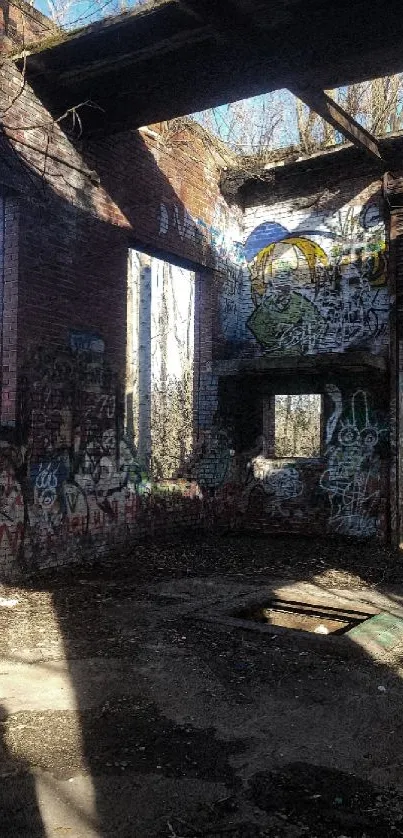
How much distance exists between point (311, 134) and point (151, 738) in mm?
9881

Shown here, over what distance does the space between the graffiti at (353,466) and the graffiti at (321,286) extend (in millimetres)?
899

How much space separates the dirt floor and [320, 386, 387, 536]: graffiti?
2580mm

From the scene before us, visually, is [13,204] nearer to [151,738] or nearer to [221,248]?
[221,248]

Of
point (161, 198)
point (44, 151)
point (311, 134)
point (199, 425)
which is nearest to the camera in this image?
point (44, 151)

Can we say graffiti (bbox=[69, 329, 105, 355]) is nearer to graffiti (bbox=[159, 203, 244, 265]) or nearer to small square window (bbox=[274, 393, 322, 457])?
graffiti (bbox=[159, 203, 244, 265])

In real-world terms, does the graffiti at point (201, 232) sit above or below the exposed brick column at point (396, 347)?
above

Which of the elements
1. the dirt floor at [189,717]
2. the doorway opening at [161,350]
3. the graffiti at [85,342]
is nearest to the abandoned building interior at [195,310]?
the graffiti at [85,342]

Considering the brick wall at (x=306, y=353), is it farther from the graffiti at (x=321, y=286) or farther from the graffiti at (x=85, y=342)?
the graffiti at (x=85, y=342)

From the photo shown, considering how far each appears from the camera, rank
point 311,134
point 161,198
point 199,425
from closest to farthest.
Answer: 1. point 161,198
2. point 199,425
3. point 311,134

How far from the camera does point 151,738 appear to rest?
3.39m

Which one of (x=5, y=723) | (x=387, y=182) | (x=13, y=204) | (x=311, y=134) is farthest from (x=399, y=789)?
(x=311, y=134)

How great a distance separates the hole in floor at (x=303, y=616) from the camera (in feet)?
19.5

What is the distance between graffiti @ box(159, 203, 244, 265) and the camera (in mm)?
9141

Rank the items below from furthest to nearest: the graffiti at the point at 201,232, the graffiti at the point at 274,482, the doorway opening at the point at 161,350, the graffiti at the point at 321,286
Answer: the doorway opening at the point at 161,350, the graffiti at the point at 274,482, the graffiti at the point at 321,286, the graffiti at the point at 201,232
